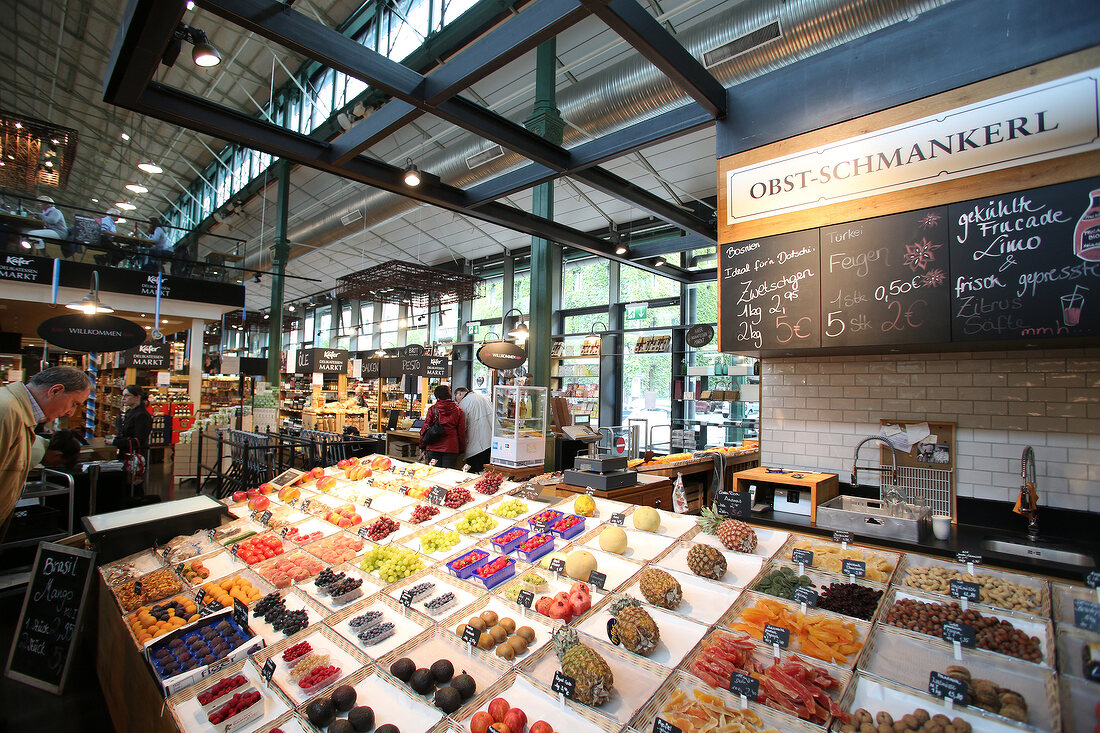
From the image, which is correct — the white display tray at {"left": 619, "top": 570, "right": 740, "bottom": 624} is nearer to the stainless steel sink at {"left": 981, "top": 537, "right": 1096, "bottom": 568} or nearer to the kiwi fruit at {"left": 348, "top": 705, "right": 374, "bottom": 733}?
the kiwi fruit at {"left": 348, "top": 705, "right": 374, "bottom": 733}

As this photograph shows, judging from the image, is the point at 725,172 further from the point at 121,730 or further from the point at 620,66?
the point at 121,730

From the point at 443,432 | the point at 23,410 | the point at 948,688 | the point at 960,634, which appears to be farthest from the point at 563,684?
the point at 443,432

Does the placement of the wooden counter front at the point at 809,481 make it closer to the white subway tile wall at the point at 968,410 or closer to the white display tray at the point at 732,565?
the white subway tile wall at the point at 968,410

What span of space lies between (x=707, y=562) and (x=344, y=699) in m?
1.65

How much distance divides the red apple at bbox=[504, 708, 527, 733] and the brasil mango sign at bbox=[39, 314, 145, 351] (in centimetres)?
792

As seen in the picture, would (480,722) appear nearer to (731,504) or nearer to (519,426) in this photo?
(731,504)

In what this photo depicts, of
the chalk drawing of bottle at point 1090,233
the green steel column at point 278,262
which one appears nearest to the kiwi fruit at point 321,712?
the chalk drawing of bottle at point 1090,233

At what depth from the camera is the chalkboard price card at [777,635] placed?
1791 millimetres

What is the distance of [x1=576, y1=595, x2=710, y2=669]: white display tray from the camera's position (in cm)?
189

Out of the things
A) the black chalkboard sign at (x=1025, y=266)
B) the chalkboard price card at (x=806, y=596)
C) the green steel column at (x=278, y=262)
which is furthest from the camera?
the green steel column at (x=278, y=262)

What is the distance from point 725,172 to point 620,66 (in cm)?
334


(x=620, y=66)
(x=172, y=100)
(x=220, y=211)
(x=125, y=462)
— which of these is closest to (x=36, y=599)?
(x=172, y=100)

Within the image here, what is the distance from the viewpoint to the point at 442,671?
1.84 metres

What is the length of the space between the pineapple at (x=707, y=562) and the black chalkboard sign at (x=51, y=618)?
142 inches
